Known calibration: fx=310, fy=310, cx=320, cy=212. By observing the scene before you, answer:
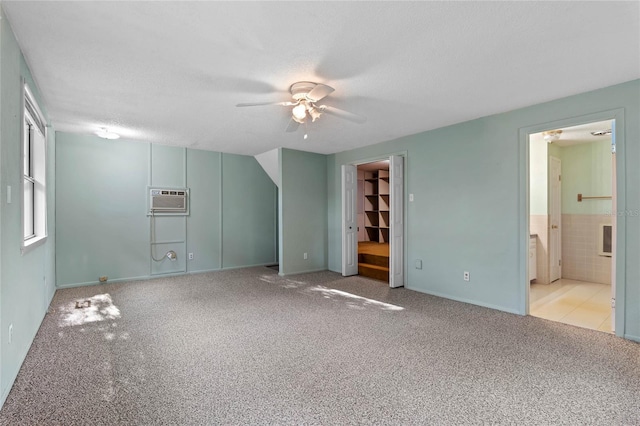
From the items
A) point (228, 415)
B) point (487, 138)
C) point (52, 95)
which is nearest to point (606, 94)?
point (487, 138)

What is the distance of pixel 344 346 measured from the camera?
2.63 meters

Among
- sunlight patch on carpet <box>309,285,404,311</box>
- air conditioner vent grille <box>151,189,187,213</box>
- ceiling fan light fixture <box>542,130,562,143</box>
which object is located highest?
ceiling fan light fixture <box>542,130,562,143</box>

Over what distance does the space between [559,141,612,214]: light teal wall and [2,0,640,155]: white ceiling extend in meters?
2.58

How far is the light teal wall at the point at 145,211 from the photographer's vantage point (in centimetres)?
471

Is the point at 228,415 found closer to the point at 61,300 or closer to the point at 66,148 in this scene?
the point at 61,300

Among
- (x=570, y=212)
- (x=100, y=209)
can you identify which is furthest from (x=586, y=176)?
(x=100, y=209)

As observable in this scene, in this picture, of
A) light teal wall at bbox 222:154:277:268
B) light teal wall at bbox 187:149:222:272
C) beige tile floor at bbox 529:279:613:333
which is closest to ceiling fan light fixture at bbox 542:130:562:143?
beige tile floor at bbox 529:279:613:333

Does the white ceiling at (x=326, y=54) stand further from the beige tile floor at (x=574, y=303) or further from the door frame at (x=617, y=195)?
the beige tile floor at (x=574, y=303)

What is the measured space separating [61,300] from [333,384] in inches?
156

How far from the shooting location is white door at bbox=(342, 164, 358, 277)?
5.50 metres

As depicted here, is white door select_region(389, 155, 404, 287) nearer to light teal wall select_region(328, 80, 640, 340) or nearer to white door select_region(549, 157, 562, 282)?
light teal wall select_region(328, 80, 640, 340)

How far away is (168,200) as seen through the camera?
5.42 meters

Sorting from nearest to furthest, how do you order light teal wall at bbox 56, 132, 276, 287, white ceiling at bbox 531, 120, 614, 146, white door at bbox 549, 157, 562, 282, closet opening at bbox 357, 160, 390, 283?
white ceiling at bbox 531, 120, 614, 146 → light teal wall at bbox 56, 132, 276, 287 → white door at bbox 549, 157, 562, 282 → closet opening at bbox 357, 160, 390, 283

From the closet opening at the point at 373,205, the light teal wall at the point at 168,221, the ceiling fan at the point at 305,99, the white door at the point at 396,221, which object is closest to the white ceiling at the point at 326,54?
the ceiling fan at the point at 305,99
